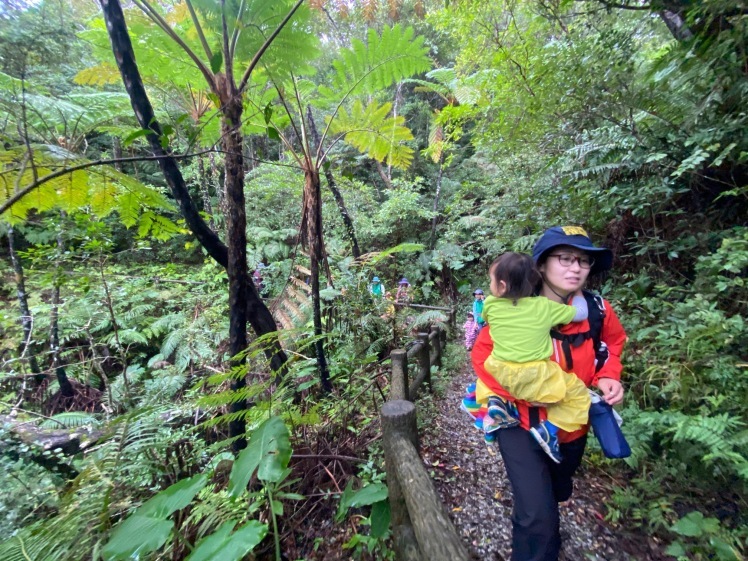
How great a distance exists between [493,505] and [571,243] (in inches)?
72.1

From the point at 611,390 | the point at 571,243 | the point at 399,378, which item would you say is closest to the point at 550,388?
the point at 611,390

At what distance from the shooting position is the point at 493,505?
214cm

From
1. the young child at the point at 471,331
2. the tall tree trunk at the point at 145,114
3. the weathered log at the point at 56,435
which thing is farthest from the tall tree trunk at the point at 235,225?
the young child at the point at 471,331

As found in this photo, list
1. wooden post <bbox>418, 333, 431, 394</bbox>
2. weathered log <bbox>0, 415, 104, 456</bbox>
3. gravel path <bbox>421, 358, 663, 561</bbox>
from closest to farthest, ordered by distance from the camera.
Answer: gravel path <bbox>421, 358, 663, 561</bbox>
wooden post <bbox>418, 333, 431, 394</bbox>
weathered log <bbox>0, 415, 104, 456</bbox>

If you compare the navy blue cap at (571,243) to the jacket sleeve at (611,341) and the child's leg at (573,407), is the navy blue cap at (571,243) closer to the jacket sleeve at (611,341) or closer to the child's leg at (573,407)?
the jacket sleeve at (611,341)

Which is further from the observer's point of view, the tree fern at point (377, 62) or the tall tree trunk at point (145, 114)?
the tree fern at point (377, 62)

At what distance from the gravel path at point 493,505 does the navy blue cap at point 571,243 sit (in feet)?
5.26

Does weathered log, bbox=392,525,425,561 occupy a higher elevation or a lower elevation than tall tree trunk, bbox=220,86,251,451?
lower

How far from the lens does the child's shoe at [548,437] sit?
1.32 metres

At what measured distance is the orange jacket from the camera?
Result: 4.62 feet

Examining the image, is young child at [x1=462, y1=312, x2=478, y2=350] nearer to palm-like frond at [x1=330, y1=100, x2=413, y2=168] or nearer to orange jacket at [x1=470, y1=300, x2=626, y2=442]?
palm-like frond at [x1=330, y1=100, x2=413, y2=168]

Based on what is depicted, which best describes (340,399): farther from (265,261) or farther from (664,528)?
(265,261)

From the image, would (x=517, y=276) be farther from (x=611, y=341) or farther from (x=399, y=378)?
(x=399, y=378)

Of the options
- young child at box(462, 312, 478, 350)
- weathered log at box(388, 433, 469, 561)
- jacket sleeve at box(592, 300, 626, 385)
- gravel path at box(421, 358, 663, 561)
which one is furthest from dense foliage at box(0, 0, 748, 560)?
young child at box(462, 312, 478, 350)
